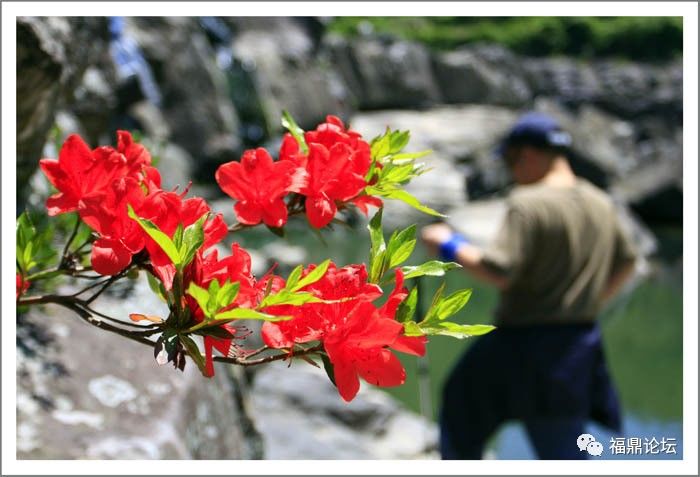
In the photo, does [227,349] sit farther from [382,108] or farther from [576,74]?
[576,74]

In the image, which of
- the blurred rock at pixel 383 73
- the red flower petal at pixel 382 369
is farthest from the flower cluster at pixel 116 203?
the blurred rock at pixel 383 73

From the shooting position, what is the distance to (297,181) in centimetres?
95

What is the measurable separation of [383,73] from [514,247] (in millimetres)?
14111

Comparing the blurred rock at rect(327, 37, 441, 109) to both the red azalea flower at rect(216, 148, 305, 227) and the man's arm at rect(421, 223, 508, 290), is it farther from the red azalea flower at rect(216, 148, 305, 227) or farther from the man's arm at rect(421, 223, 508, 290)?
the red azalea flower at rect(216, 148, 305, 227)

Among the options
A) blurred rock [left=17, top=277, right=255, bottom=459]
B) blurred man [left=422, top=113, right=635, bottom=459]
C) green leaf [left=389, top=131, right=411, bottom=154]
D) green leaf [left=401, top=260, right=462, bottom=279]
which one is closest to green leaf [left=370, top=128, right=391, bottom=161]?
green leaf [left=389, top=131, right=411, bottom=154]

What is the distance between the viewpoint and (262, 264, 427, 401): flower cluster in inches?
30.3

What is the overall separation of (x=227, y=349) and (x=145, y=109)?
905cm

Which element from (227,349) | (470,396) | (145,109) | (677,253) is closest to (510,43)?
(677,253)

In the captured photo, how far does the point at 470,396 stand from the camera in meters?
2.48

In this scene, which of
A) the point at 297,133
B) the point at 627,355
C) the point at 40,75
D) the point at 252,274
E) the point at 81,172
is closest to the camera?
the point at 252,274

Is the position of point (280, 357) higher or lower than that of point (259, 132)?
higher

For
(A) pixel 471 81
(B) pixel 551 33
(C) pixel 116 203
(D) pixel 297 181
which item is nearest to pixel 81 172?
(C) pixel 116 203

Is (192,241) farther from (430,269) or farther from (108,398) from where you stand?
(108,398)

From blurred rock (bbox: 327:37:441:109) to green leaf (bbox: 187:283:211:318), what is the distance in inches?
600
